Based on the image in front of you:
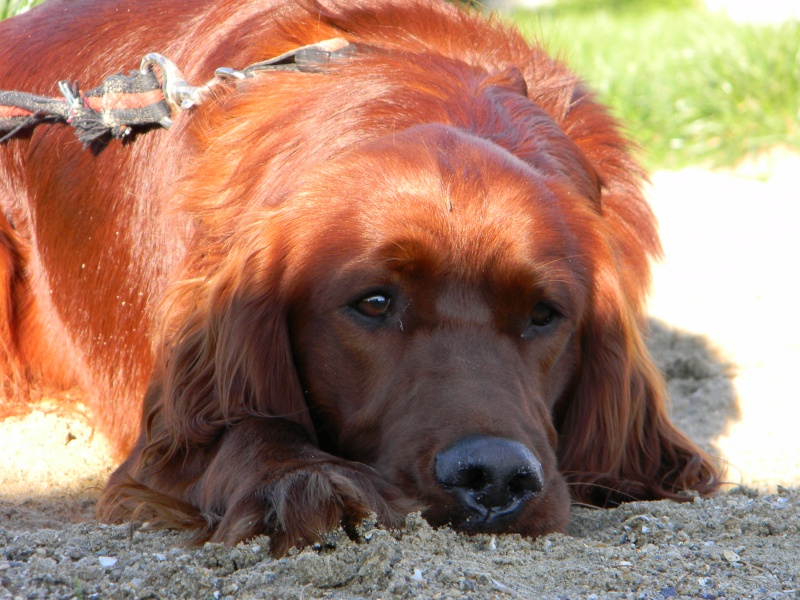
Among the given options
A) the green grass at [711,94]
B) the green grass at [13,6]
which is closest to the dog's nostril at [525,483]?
the green grass at [13,6]

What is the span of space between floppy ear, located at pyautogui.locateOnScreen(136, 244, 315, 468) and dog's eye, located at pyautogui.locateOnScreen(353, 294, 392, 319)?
0.25 meters

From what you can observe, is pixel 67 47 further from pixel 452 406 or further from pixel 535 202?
pixel 452 406

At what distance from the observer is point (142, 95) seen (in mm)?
3229

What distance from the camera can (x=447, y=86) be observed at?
2953mm

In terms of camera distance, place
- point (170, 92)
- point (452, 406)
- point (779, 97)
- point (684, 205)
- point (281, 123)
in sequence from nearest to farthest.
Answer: point (452, 406)
point (281, 123)
point (170, 92)
point (684, 205)
point (779, 97)

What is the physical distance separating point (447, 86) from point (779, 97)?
5.42m

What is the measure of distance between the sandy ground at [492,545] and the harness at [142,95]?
110 cm

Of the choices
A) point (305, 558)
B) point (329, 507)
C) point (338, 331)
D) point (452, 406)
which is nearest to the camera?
point (305, 558)

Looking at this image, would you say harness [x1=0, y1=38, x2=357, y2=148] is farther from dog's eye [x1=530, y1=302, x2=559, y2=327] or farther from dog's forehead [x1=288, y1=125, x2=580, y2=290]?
dog's eye [x1=530, y1=302, x2=559, y2=327]

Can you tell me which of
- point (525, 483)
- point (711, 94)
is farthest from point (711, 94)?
point (525, 483)

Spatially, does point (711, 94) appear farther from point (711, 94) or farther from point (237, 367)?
point (237, 367)

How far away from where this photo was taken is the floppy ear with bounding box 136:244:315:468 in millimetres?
2660

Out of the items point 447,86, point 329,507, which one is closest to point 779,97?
point 447,86

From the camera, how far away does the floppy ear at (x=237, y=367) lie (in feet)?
8.73
